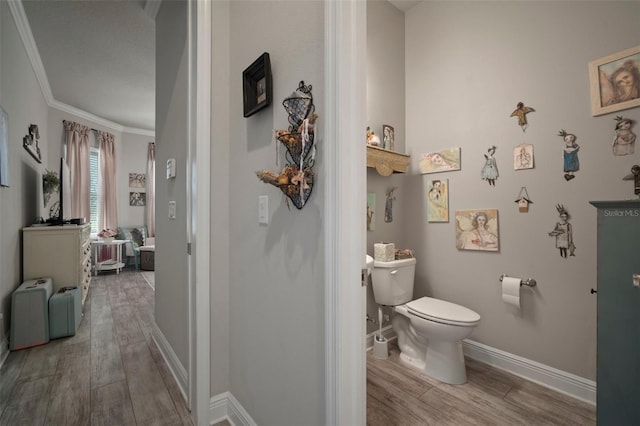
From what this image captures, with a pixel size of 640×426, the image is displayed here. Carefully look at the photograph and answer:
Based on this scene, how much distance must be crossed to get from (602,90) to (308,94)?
1.83 m

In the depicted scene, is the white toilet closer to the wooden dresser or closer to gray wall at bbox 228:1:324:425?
gray wall at bbox 228:1:324:425

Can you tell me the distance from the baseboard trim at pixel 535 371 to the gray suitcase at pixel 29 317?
135 inches

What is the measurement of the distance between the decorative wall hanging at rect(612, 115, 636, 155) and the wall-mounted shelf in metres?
1.27

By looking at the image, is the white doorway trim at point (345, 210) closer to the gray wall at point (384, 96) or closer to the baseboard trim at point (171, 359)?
the baseboard trim at point (171, 359)

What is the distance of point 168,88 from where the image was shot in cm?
213

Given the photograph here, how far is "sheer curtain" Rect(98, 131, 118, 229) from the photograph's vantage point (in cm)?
547

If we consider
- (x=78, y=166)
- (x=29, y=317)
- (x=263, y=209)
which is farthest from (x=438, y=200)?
(x=78, y=166)

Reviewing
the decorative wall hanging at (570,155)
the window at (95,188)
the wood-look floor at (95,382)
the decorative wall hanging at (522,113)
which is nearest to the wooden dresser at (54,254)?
the wood-look floor at (95,382)

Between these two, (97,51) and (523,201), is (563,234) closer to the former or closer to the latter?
(523,201)

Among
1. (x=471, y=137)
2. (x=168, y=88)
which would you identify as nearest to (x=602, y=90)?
(x=471, y=137)

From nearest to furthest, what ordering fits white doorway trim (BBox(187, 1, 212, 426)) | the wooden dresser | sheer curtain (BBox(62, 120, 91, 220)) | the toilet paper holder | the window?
white doorway trim (BBox(187, 1, 212, 426)), the toilet paper holder, the wooden dresser, sheer curtain (BBox(62, 120, 91, 220)), the window

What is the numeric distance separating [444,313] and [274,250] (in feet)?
4.47

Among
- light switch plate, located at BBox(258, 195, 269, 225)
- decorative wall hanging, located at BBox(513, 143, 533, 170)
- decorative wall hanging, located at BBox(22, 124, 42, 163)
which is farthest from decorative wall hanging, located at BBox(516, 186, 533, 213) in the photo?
decorative wall hanging, located at BBox(22, 124, 42, 163)

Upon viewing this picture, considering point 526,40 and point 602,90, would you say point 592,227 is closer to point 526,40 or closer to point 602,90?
point 602,90
